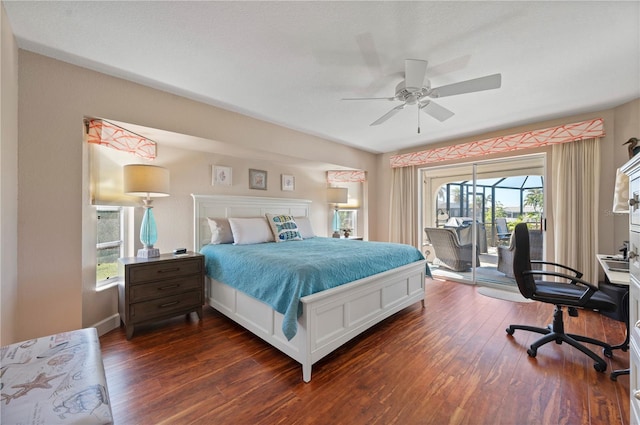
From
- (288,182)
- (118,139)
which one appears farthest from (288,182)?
(118,139)

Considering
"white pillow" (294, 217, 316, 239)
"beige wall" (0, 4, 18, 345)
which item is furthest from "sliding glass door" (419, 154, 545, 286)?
"beige wall" (0, 4, 18, 345)

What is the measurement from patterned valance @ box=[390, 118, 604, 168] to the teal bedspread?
2293mm

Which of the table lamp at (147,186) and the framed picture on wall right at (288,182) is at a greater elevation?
the framed picture on wall right at (288,182)

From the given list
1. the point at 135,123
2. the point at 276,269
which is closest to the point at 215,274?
the point at 276,269

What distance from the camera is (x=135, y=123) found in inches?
95.0

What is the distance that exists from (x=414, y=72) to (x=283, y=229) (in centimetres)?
244

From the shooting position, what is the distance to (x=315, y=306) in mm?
1854

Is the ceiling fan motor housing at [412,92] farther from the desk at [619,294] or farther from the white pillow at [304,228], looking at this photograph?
the white pillow at [304,228]

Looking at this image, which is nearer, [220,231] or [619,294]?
[619,294]

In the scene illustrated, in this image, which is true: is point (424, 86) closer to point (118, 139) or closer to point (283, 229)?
point (283, 229)

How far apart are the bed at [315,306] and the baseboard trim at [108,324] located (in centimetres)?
88

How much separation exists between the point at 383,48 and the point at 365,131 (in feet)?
6.45

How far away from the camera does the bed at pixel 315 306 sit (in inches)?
72.2

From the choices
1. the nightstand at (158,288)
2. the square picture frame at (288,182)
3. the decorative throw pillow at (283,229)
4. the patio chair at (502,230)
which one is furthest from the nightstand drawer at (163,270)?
the patio chair at (502,230)
